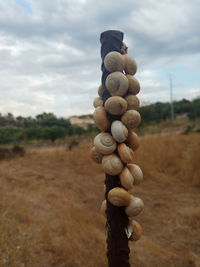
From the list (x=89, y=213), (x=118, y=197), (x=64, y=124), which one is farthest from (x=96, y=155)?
(x=64, y=124)

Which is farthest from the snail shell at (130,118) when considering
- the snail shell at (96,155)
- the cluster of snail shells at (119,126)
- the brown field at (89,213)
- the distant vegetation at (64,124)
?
the distant vegetation at (64,124)

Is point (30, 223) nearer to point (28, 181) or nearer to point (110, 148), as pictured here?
point (110, 148)

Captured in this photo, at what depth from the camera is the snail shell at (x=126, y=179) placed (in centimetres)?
157

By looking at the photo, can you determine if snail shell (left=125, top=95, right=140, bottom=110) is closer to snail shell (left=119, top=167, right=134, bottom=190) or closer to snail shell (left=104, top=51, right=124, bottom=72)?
snail shell (left=104, top=51, right=124, bottom=72)

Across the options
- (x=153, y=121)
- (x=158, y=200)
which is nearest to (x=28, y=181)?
(x=158, y=200)

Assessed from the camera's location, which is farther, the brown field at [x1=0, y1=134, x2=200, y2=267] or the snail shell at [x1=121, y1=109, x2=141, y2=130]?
the brown field at [x1=0, y1=134, x2=200, y2=267]

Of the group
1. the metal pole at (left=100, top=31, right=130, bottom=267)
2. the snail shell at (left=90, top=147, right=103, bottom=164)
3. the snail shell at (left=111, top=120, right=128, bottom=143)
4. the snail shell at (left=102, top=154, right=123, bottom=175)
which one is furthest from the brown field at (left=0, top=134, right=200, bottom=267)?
the snail shell at (left=111, top=120, right=128, bottom=143)

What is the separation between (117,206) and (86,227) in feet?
7.59

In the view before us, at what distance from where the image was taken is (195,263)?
299cm

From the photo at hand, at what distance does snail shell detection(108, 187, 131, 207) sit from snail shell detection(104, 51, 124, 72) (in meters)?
0.59

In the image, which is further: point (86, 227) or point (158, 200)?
point (158, 200)

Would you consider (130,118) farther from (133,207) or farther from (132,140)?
(133,207)

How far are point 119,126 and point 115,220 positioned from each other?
465 mm

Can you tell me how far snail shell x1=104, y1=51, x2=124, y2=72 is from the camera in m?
1.59
